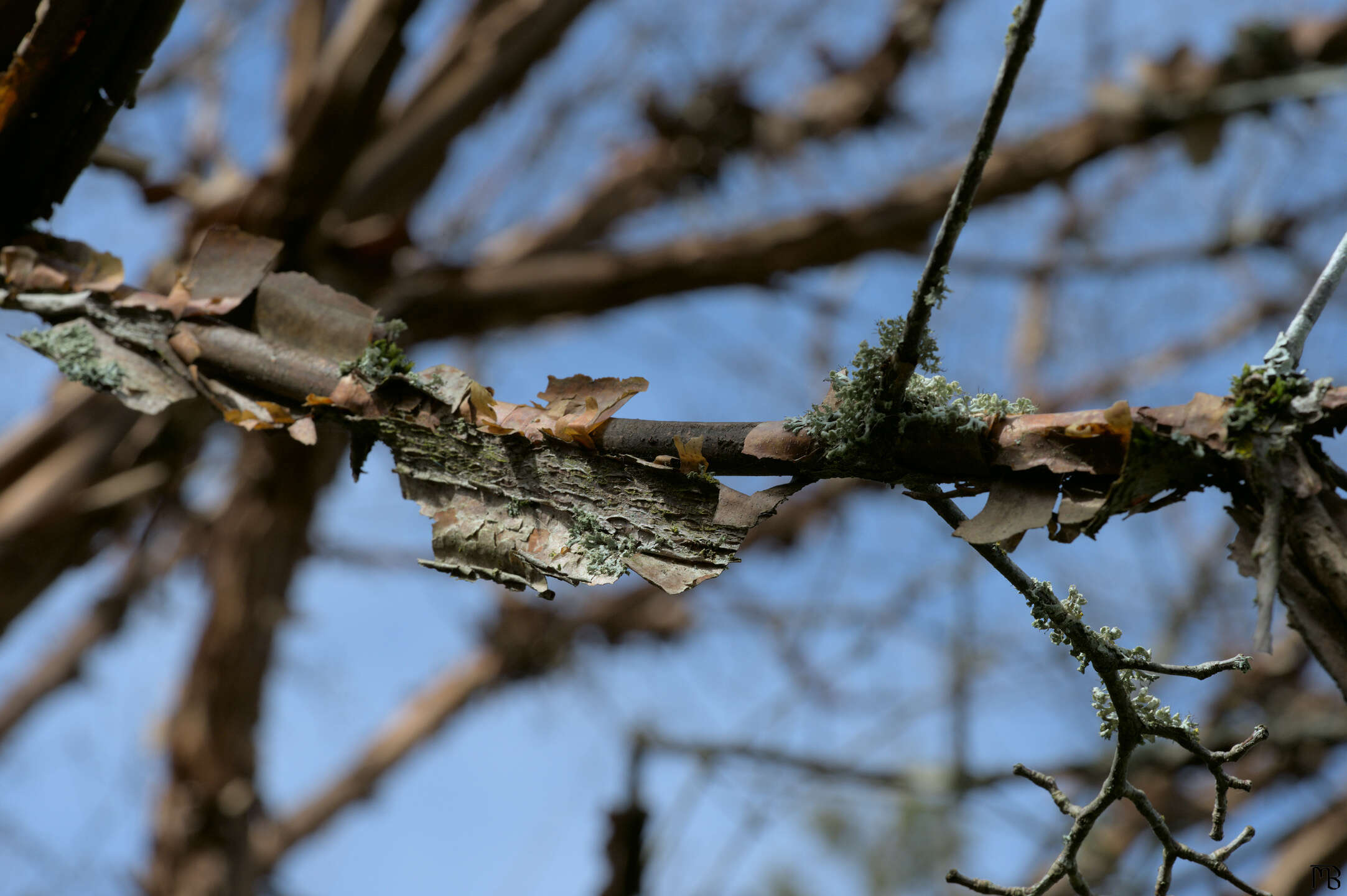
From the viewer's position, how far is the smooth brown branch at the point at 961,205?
60 cm

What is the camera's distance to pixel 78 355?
1.03 meters

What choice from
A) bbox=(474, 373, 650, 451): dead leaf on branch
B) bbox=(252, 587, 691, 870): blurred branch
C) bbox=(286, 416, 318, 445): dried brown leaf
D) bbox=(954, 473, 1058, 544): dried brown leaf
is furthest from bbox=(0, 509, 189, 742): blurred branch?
bbox=(954, 473, 1058, 544): dried brown leaf

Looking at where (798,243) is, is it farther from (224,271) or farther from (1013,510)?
(1013,510)

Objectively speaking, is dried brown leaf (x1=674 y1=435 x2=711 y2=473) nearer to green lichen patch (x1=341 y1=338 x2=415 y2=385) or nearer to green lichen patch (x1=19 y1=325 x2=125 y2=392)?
green lichen patch (x1=341 y1=338 x2=415 y2=385)

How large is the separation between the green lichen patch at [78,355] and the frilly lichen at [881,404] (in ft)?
2.54

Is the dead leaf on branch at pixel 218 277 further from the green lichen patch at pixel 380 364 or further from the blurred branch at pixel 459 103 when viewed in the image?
the blurred branch at pixel 459 103

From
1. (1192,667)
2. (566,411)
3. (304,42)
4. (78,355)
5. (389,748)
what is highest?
(304,42)

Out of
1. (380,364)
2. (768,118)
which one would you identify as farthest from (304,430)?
(768,118)

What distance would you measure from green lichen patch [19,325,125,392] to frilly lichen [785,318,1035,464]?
0.77 metres

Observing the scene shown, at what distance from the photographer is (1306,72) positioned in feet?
8.93

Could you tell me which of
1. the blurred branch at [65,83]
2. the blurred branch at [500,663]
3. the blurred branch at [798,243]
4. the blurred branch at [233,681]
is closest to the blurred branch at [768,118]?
the blurred branch at [798,243]

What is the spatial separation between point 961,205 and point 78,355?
36.9 inches

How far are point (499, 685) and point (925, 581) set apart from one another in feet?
7.29

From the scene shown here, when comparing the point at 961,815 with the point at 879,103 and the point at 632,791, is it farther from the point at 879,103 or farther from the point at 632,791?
the point at 879,103
